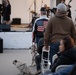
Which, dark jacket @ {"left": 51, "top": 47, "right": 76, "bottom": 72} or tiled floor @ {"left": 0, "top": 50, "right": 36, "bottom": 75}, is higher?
dark jacket @ {"left": 51, "top": 47, "right": 76, "bottom": 72}

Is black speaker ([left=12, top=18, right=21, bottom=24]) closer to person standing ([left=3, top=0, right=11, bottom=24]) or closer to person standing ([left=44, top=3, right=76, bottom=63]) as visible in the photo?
person standing ([left=3, top=0, right=11, bottom=24])

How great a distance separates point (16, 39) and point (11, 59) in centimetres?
198

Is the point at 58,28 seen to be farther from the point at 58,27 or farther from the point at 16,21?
the point at 16,21

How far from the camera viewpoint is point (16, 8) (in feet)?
69.7

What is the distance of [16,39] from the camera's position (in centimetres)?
1071

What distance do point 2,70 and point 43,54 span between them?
5.08ft

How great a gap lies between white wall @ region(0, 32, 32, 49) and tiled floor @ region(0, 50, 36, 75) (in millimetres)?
439

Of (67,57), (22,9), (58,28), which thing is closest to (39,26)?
(58,28)

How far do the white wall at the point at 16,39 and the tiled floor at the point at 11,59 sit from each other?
439 mm

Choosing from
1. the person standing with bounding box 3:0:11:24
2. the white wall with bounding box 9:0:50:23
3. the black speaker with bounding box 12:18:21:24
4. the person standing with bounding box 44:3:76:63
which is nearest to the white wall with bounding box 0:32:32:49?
the person standing with bounding box 44:3:76:63

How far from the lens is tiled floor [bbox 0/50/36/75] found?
7.21m

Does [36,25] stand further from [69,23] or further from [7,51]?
[7,51]

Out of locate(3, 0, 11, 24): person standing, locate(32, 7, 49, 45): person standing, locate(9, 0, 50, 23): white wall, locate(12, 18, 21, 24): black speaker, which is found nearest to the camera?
locate(32, 7, 49, 45): person standing

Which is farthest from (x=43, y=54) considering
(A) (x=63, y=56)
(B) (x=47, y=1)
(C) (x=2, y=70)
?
(B) (x=47, y=1)
